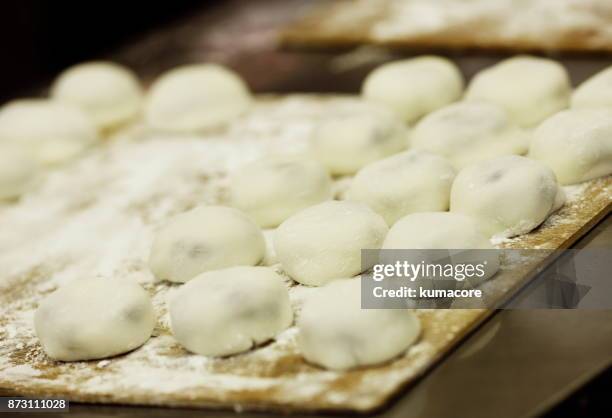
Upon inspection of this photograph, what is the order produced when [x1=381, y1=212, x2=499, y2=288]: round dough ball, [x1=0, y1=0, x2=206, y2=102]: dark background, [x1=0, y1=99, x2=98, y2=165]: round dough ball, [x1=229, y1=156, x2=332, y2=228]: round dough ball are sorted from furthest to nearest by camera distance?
1. [x1=0, y1=0, x2=206, y2=102]: dark background
2. [x1=0, y1=99, x2=98, y2=165]: round dough ball
3. [x1=229, y1=156, x2=332, y2=228]: round dough ball
4. [x1=381, y1=212, x2=499, y2=288]: round dough ball

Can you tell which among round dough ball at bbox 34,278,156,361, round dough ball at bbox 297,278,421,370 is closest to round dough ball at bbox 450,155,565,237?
round dough ball at bbox 297,278,421,370

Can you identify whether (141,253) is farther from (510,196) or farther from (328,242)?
(510,196)

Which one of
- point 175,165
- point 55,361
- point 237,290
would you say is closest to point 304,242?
point 237,290

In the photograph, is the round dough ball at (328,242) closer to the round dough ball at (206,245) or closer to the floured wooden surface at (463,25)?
the round dough ball at (206,245)

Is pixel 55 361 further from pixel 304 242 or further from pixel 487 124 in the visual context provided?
pixel 487 124

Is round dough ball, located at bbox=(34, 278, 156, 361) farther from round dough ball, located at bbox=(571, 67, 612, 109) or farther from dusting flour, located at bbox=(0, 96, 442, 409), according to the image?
round dough ball, located at bbox=(571, 67, 612, 109)

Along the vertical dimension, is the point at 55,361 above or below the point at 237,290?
below

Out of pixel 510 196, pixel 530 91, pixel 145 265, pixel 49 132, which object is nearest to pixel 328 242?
pixel 510 196
